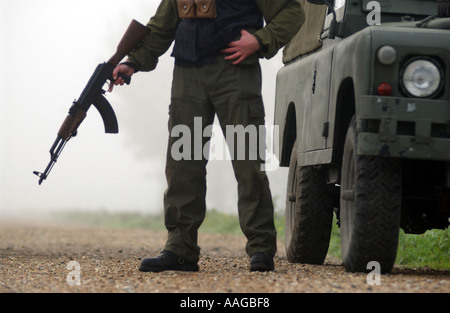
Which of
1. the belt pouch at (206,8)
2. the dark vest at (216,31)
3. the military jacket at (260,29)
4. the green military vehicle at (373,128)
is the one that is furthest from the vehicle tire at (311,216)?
the belt pouch at (206,8)

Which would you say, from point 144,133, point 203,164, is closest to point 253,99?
point 203,164

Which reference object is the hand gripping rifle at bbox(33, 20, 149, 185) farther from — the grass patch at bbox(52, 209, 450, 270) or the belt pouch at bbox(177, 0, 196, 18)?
the grass patch at bbox(52, 209, 450, 270)

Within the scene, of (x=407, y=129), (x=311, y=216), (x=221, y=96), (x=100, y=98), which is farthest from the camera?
(x=311, y=216)

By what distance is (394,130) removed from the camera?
5188mm

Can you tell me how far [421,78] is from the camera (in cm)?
531

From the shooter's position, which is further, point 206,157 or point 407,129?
point 206,157

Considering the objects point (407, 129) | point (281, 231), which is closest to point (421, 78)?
point (407, 129)

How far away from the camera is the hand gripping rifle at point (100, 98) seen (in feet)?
20.2

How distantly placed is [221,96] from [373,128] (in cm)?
103

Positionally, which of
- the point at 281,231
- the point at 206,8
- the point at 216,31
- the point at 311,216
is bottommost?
the point at 281,231

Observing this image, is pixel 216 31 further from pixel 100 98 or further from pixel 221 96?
pixel 100 98

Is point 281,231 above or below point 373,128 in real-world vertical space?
below

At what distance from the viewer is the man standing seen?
5.83m

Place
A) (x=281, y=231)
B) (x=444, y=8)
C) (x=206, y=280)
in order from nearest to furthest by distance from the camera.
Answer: (x=206, y=280) → (x=444, y=8) → (x=281, y=231)
